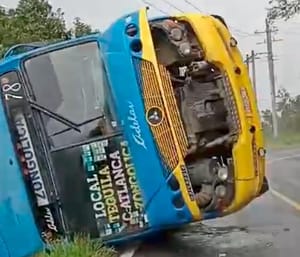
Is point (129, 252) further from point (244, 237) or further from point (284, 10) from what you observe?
point (284, 10)

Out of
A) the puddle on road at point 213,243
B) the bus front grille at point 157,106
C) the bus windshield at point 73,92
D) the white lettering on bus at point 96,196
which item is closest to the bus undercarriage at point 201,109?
the bus front grille at point 157,106

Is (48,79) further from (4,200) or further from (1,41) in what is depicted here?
(1,41)

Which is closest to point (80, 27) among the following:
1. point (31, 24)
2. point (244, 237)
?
point (31, 24)

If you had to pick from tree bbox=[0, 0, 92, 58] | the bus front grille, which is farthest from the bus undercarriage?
tree bbox=[0, 0, 92, 58]

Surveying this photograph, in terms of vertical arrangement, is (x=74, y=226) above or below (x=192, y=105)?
below

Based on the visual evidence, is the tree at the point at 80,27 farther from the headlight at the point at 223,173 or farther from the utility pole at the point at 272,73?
the utility pole at the point at 272,73

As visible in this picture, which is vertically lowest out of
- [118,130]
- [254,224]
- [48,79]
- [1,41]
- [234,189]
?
[254,224]

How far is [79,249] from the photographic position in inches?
320

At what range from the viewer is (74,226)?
28.6 feet

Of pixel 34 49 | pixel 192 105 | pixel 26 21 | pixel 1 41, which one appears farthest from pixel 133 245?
pixel 26 21

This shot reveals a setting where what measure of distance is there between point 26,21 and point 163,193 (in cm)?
1565

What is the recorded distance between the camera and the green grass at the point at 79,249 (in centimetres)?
810

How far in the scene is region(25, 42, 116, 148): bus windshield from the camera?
348 inches

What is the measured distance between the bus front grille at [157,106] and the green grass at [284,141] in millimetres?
39397
